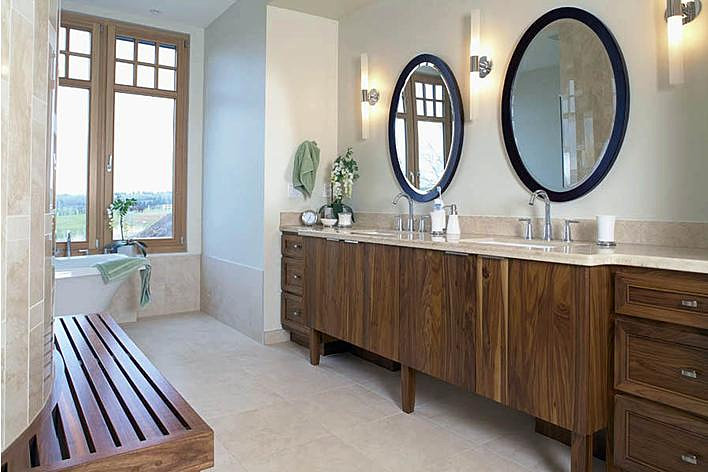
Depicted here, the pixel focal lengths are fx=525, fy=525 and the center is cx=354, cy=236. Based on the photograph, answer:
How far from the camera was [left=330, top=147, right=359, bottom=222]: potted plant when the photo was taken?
4.08 metres

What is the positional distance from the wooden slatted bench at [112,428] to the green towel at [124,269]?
2306 millimetres

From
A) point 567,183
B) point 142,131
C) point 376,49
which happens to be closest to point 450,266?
point 567,183

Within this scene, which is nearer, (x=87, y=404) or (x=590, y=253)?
(x=87, y=404)

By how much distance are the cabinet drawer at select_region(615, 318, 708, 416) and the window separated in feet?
14.8

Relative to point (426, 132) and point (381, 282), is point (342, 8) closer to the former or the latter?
point (426, 132)

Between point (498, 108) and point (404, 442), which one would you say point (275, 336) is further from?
point (498, 108)

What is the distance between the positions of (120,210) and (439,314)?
367 centimetres

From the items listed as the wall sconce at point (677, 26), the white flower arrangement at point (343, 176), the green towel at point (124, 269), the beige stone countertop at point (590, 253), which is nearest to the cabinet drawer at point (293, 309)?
the white flower arrangement at point (343, 176)

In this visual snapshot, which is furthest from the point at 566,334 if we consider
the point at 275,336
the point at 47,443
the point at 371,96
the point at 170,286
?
the point at 170,286

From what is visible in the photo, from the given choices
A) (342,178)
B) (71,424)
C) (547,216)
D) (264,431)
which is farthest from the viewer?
(342,178)

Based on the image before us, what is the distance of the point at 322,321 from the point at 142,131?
118 inches

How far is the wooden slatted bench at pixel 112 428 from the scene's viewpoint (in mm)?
1174

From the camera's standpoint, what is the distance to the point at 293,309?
13.4 ft

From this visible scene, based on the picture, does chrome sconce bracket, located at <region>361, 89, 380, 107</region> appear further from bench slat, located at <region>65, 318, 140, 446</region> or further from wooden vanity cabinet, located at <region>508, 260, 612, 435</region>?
bench slat, located at <region>65, 318, 140, 446</region>
